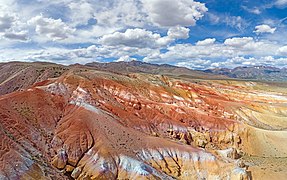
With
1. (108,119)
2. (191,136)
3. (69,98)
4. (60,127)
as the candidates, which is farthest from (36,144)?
(191,136)

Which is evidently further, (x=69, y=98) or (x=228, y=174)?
(x=69, y=98)

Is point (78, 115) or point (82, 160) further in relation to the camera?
point (78, 115)

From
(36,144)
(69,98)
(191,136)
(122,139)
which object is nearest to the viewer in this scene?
(36,144)

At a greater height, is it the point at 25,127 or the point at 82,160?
the point at 25,127

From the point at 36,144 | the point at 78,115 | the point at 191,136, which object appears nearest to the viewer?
the point at 36,144

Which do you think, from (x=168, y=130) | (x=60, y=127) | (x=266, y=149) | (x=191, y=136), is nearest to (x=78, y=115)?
(x=60, y=127)

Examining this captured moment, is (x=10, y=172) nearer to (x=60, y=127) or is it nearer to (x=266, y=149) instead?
(x=60, y=127)

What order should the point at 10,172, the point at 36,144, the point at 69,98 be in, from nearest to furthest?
1. the point at 10,172
2. the point at 36,144
3. the point at 69,98

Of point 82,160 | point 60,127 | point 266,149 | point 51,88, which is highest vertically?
point 51,88

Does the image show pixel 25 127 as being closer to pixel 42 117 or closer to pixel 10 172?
pixel 42 117
